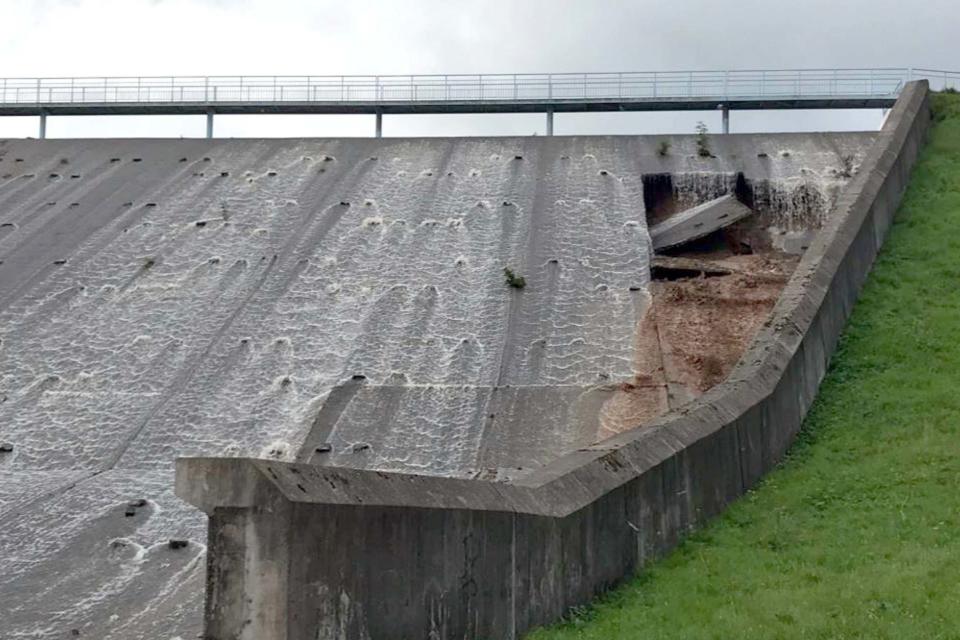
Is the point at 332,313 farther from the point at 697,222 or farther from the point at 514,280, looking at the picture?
the point at 697,222

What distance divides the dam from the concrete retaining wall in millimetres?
24

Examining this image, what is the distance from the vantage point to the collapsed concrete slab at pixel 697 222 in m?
18.4

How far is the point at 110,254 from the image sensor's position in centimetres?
1883

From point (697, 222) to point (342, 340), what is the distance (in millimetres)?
6981

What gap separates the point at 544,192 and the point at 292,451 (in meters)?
10.1

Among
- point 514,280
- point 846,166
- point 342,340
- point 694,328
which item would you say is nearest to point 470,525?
point 694,328

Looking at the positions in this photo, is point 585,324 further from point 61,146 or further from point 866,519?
point 61,146

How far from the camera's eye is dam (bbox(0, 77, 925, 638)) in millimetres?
6211

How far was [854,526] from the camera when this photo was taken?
327 inches

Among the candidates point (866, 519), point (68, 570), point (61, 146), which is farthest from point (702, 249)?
point (61, 146)

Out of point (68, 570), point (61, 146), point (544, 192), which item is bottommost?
point (68, 570)

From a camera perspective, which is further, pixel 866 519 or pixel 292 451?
pixel 292 451

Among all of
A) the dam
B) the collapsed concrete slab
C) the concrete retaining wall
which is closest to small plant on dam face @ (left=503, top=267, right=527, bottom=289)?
the dam

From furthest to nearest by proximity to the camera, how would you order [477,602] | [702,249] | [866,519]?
[702,249], [866,519], [477,602]
